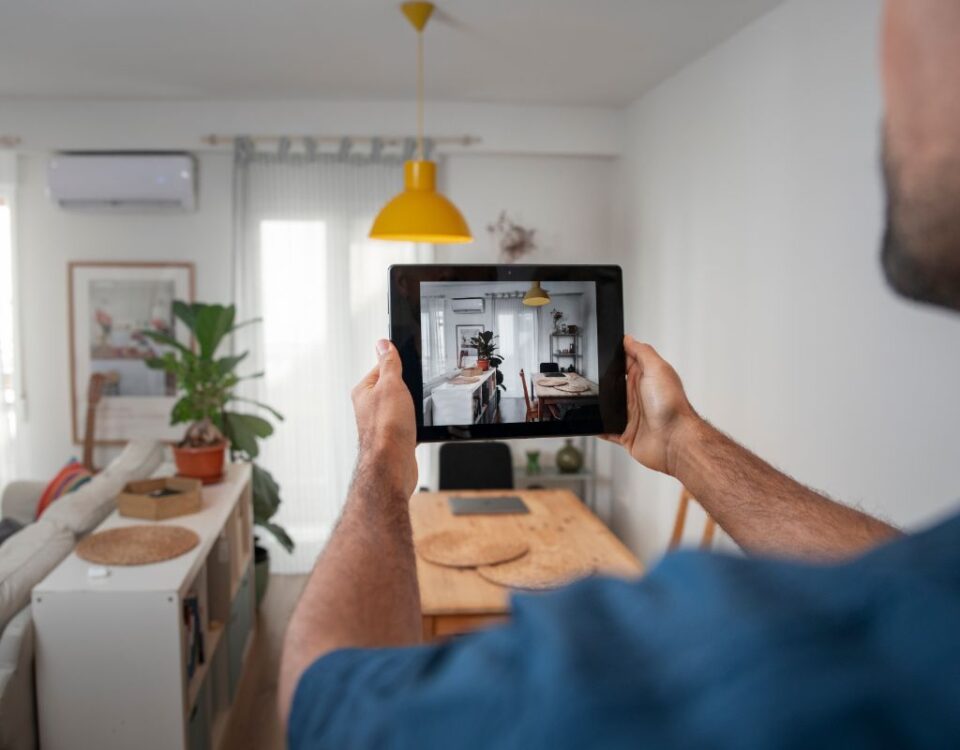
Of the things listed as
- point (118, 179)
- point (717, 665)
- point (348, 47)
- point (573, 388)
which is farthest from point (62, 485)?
point (717, 665)

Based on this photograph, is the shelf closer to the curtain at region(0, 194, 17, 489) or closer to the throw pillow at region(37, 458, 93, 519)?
the throw pillow at region(37, 458, 93, 519)

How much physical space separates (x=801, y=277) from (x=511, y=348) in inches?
70.9

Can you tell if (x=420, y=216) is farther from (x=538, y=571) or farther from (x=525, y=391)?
(x=525, y=391)

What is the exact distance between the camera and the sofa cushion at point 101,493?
105 inches

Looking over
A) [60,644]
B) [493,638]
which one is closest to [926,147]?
[493,638]

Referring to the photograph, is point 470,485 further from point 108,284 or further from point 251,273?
point 108,284

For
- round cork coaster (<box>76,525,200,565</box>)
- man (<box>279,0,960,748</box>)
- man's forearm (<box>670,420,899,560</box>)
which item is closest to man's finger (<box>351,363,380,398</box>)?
man's forearm (<box>670,420,899,560</box>)

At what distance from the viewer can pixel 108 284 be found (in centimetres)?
481

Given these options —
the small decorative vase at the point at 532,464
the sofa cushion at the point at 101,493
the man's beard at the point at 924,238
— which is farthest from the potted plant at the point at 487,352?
the small decorative vase at the point at 532,464

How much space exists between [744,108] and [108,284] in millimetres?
3587

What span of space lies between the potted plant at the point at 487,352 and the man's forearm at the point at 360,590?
1.89 feet

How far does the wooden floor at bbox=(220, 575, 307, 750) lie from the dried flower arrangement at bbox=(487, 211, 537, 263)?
Result: 229 centimetres

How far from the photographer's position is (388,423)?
41.9 inches

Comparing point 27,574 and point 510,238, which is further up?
point 510,238
